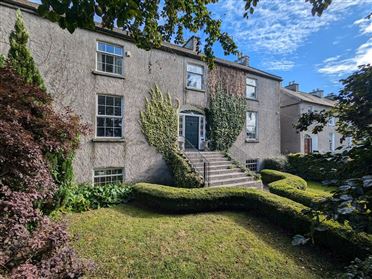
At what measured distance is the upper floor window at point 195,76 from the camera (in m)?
13.6

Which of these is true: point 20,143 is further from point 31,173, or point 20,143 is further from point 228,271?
point 228,271

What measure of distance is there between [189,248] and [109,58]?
9175 mm

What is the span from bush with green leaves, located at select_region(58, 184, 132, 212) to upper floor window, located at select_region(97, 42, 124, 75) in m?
5.45

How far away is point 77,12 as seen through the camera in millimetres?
1966

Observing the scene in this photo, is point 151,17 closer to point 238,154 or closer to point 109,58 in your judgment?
point 109,58

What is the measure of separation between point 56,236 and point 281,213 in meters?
5.99

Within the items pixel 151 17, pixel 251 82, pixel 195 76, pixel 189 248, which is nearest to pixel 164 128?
pixel 195 76

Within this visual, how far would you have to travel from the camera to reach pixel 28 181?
187 inches

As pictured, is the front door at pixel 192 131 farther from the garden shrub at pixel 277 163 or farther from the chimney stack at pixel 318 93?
the chimney stack at pixel 318 93

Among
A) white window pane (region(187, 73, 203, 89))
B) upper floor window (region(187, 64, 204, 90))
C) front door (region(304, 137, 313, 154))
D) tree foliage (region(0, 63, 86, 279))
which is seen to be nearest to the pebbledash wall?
upper floor window (region(187, 64, 204, 90))

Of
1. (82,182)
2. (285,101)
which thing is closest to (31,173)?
(82,182)

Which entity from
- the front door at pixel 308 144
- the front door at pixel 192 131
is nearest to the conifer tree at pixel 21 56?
the front door at pixel 192 131

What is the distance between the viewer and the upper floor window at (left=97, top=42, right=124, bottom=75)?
10648 mm

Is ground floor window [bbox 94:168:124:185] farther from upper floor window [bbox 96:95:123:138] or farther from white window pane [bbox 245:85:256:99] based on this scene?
white window pane [bbox 245:85:256:99]
